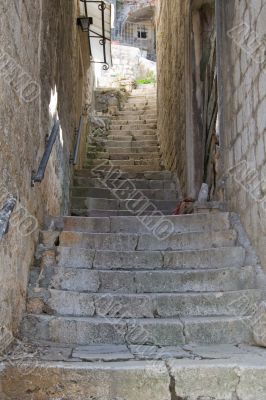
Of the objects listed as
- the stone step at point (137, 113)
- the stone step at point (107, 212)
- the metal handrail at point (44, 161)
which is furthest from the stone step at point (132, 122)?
the metal handrail at point (44, 161)

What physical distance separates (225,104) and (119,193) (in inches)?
108

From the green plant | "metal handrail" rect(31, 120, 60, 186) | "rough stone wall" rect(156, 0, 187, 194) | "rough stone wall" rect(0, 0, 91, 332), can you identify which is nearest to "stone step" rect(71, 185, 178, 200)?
"rough stone wall" rect(156, 0, 187, 194)

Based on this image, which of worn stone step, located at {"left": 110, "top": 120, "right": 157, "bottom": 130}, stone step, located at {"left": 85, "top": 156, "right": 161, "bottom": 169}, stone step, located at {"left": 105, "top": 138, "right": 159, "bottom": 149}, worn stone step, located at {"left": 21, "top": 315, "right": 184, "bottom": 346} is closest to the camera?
worn stone step, located at {"left": 21, "top": 315, "right": 184, "bottom": 346}

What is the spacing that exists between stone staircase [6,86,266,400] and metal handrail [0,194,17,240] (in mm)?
677

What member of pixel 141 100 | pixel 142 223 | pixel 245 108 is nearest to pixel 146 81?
pixel 141 100

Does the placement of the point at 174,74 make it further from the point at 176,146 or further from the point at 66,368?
the point at 66,368

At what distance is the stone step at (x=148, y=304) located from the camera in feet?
9.84

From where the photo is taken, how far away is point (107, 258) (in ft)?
11.6

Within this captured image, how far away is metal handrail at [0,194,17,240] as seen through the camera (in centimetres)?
235

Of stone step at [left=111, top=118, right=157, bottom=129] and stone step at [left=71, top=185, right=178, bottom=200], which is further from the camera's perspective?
stone step at [left=111, top=118, right=157, bottom=129]

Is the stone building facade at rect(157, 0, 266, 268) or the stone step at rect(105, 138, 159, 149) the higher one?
the stone building facade at rect(157, 0, 266, 268)

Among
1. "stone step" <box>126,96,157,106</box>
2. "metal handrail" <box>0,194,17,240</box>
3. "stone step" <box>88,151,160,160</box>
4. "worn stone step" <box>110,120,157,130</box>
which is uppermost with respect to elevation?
"stone step" <box>126,96,157,106</box>

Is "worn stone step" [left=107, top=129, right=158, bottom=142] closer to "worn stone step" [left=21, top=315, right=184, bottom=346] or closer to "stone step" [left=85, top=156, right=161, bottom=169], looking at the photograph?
"stone step" [left=85, top=156, right=161, bottom=169]

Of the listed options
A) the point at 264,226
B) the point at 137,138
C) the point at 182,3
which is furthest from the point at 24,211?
the point at 137,138
